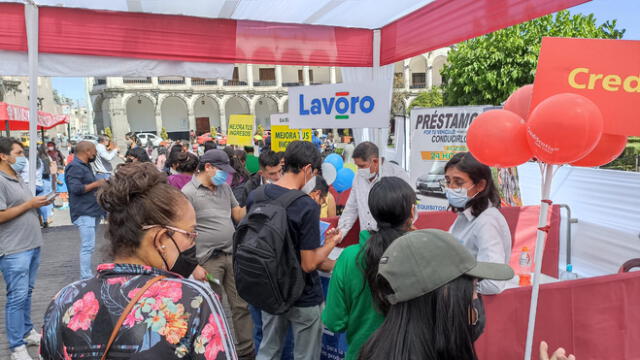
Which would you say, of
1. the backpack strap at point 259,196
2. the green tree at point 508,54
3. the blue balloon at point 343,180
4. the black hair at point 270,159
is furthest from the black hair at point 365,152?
the green tree at point 508,54

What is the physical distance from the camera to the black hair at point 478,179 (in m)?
2.50

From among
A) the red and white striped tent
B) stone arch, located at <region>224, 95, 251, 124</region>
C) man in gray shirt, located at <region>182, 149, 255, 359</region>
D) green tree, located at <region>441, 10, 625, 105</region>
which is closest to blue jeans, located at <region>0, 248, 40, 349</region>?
the red and white striped tent

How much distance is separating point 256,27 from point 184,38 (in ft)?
2.40

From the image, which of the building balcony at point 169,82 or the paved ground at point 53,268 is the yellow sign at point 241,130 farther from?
the building balcony at point 169,82

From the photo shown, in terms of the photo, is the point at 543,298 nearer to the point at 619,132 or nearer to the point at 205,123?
the point at 619,132

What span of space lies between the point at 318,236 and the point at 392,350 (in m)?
1.38

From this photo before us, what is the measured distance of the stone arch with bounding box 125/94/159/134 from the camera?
44.2 m

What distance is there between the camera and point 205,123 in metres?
48.4

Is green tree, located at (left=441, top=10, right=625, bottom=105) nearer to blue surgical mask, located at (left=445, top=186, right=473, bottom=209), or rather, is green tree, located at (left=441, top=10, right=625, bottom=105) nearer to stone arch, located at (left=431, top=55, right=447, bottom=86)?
blue surgical mask, located at (left=445, top=186, right=473, bottom=209)

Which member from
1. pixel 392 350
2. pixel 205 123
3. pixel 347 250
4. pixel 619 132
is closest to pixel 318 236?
pixel 347 250

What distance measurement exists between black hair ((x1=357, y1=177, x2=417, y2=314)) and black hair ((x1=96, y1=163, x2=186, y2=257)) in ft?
3.15

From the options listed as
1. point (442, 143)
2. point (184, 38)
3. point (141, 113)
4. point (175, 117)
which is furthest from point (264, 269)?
point (175, 117)

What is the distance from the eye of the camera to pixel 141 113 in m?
45.0

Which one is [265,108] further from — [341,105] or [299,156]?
[299,156]
